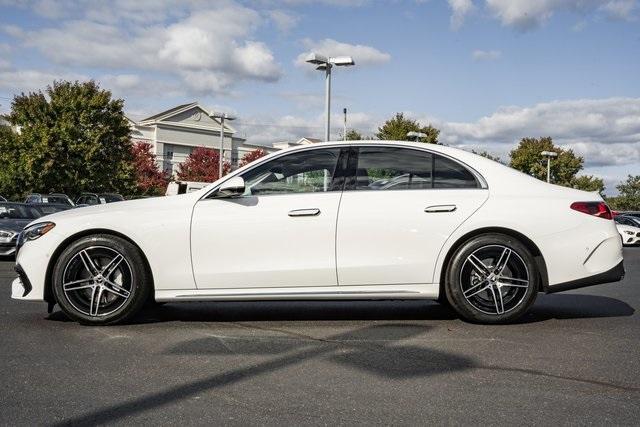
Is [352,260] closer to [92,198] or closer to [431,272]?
[431,272]

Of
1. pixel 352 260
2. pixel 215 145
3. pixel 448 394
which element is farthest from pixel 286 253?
pixel 215 145

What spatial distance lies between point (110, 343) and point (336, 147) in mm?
2432

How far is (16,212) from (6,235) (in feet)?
6.01

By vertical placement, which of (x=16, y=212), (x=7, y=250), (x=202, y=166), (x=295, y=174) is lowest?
(x=7, y=250)

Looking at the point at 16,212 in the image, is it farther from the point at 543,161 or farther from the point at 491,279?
the point at 543,161

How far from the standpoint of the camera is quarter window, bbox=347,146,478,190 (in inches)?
227

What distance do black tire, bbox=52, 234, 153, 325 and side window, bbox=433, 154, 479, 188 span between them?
2.52 m

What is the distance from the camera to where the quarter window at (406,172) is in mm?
5754

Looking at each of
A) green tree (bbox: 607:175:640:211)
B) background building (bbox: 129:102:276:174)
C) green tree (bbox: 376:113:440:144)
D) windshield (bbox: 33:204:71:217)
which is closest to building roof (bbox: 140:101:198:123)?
background building (bbox: 129:102:276:174)

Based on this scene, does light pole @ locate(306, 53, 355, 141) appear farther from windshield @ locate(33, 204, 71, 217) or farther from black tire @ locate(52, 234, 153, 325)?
black tire @ locate(52, 234, 153, 325)

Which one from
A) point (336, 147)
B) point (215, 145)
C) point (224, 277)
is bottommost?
point (224, 277)

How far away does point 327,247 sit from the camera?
552cm

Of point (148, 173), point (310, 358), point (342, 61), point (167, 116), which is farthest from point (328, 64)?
point (167, 116)

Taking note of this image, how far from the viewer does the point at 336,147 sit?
5965mm
